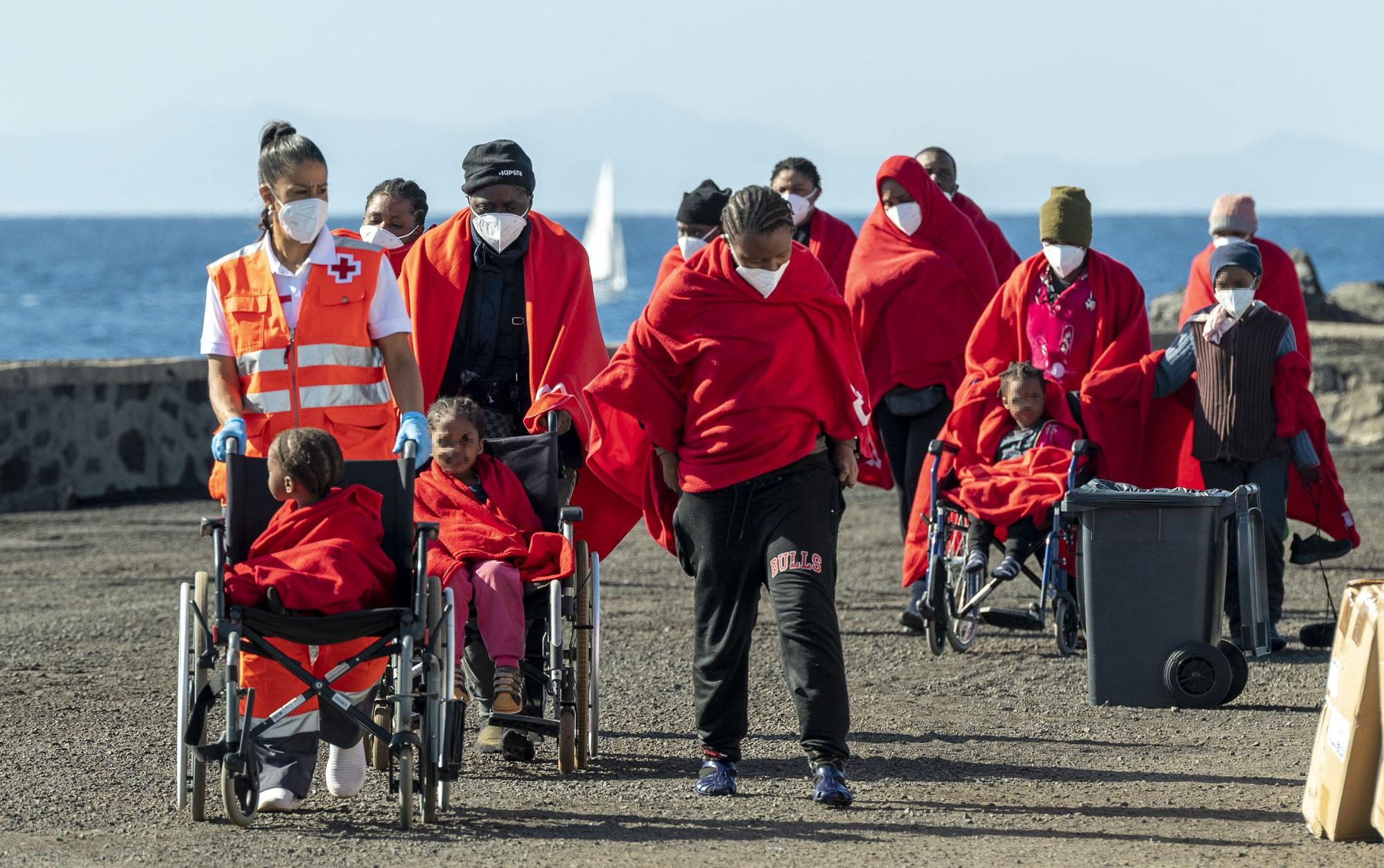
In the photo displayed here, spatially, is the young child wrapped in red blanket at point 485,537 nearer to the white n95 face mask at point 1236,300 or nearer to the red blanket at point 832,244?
the white n95 face mask at point 1236,300

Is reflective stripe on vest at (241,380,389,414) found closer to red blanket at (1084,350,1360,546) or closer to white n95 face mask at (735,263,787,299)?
white n95 face mask at (735,263,787,299)

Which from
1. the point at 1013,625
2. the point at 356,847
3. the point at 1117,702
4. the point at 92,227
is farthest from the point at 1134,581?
the point at 92,227

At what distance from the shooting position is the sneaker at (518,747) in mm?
6551

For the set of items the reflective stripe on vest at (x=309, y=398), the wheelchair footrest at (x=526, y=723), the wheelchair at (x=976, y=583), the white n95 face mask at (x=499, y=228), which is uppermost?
the white n95 face mask at (x=499, y=228)

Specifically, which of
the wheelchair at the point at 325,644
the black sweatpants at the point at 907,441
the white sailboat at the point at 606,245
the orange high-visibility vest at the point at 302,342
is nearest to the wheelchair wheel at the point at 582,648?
the wheelchair at the point at 325,644

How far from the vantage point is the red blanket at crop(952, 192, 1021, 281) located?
1070 cm

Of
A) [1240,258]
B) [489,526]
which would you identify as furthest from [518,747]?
[1240,258]

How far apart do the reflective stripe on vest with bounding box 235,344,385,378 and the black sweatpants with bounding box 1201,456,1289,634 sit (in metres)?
4.15

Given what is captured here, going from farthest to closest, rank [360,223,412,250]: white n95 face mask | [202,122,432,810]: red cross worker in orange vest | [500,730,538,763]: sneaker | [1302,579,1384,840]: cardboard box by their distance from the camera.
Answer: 1. [360,223,412,250]: white n95 face mask
2. [500,730,538,763]: sneaker
3. [202,122,432,810]: red cross worker in orange vest
4. [1302,579,1384,840]: cardboard box

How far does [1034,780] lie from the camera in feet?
20.8

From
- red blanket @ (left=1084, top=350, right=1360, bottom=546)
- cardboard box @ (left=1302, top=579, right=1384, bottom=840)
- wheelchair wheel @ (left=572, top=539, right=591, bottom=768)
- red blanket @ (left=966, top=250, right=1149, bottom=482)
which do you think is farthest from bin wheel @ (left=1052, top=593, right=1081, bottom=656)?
cardboard box @ (left=1302, top=579, right=1384, bottom=840)

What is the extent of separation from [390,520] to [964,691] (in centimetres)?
299

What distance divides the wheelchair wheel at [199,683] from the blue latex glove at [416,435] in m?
0.65

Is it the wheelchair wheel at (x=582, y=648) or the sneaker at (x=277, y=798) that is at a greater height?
the wheelchair wheel at (x=582, y=648)
